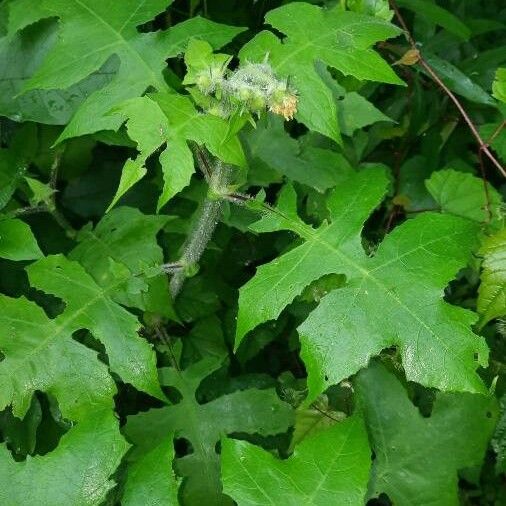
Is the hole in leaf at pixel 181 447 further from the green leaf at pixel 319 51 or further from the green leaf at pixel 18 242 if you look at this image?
the green leaf at pixel 319 51

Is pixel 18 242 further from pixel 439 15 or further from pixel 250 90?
pixel 439 15

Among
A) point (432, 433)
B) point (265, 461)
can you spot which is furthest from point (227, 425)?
point (432, 433)

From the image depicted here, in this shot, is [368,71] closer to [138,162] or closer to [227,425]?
[138,162]

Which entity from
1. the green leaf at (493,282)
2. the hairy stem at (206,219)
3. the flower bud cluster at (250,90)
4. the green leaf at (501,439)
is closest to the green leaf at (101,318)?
the hairy stem at (206,219)

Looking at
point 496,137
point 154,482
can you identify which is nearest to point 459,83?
point 496,137

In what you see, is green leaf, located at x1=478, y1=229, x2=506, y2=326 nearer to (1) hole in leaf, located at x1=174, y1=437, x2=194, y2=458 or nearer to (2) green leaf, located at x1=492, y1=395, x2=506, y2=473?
(2) green leaf, located at x1=492, y1=395, x2=506, y2=473
